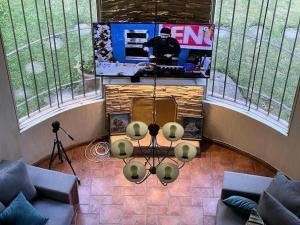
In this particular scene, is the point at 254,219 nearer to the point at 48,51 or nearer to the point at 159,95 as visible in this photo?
the point at 159,95

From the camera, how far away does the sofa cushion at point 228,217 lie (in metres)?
4.73

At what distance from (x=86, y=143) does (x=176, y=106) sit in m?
1.37

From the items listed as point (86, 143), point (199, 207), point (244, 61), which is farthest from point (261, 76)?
point (86, 143)

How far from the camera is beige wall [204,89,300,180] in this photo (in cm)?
561

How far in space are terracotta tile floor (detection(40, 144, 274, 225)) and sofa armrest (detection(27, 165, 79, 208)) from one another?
0.48 m

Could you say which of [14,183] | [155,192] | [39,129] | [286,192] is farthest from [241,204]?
[39,129]

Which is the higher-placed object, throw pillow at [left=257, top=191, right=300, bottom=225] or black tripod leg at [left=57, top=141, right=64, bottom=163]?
throw pillow at [left=257, top=191, right=300, bottom=225]

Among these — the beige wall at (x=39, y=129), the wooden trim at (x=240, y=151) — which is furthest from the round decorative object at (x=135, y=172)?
the wooden trim at (x=240, y=151)

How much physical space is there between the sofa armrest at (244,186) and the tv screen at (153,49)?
4.50 ft

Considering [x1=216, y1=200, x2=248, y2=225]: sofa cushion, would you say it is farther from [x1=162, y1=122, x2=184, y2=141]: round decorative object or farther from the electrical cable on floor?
the electrical cable on floor

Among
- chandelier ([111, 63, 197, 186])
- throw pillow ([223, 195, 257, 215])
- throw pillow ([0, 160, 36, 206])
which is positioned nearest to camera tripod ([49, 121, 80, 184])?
throw pillow ([0, 160, 36, 206])

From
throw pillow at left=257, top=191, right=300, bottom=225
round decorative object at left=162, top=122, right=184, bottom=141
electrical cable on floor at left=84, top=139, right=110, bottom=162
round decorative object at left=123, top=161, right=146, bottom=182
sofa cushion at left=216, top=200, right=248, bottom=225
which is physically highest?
round decorative object at left=162, top=122, right=184, bottom=141

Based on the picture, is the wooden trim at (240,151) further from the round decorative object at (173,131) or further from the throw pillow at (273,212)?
the round decorative object at (173,131)

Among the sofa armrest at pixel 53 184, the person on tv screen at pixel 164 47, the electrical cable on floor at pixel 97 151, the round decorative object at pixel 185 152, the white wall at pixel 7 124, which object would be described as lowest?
the electrical cable on floor at pixel 97 151
